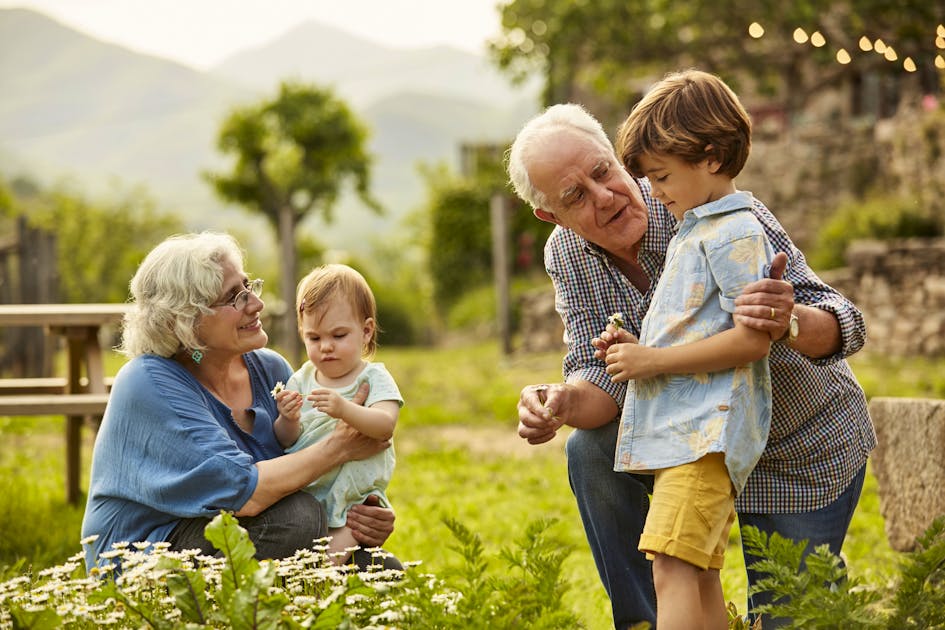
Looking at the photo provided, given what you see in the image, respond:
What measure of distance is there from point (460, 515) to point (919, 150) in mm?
9343

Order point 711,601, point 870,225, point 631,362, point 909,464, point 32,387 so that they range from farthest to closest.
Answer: point 870,225
point 32,387
point 909,464
point 711,601
point 631,362

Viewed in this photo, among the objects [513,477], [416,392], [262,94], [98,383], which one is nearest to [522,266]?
[262,94]

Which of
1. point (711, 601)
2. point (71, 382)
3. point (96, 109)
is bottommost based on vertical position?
point (711, 601)

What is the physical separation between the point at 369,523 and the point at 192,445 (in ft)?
1.86

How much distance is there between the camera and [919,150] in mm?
12562

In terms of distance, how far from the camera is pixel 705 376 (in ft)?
8.09

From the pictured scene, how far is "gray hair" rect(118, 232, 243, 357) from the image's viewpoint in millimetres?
2914

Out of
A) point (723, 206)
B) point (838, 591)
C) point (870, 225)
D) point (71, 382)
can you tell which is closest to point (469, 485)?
point (71, 382)

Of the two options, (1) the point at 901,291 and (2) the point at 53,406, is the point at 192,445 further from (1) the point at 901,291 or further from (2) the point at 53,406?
(1) the point at 901,291

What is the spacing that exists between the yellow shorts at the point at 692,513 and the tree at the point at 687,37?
13.3 metres

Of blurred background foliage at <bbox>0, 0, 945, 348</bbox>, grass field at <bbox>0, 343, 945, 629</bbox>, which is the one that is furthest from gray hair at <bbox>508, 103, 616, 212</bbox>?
blurred background foliage at <bbox>0, 0, 945, 348</bbox>

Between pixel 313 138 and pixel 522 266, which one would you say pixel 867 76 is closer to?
pixel 522 266

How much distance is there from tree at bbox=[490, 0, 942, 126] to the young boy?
42.7ft

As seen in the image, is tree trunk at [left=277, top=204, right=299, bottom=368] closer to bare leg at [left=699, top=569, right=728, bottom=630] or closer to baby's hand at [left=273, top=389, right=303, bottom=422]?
baby's hand at [left=273, top=389, right=303, bottom=422]
